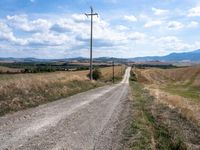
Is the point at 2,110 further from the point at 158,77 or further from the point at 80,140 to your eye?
the point at 158,77

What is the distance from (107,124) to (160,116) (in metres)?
4.12

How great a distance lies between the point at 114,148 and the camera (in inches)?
427

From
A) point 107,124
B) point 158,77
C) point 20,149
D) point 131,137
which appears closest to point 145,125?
point 107,124

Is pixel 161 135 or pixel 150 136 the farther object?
pixel 161 135

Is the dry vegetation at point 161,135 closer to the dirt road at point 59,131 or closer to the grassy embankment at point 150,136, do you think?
the grassy embankment at point 150,136

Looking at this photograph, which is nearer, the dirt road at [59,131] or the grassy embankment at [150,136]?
the dirt road at [59,131]

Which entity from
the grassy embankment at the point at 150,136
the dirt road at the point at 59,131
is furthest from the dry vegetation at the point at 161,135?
the dirt road at the point at 59,131

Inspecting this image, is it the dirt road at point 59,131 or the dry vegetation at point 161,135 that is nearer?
the dirt road at point 59,131

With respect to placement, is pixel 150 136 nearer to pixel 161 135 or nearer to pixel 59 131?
pixel 161 135

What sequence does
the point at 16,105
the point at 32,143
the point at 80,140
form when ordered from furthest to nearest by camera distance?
1. the point at 16,105
2. the point at 80,140
3. the point at 32,143

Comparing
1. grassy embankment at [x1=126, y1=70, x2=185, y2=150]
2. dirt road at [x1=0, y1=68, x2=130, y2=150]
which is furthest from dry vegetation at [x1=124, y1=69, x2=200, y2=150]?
dirt road at [x1=0, y1=68, x2=130, y2=150]

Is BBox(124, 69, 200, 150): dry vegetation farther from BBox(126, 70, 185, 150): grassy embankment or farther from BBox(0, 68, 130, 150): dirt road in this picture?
BBox(0, 68, 130, 150): dirt road

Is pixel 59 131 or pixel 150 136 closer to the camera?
pixel 150 136

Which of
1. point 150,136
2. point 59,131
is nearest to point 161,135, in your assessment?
point 150,136
